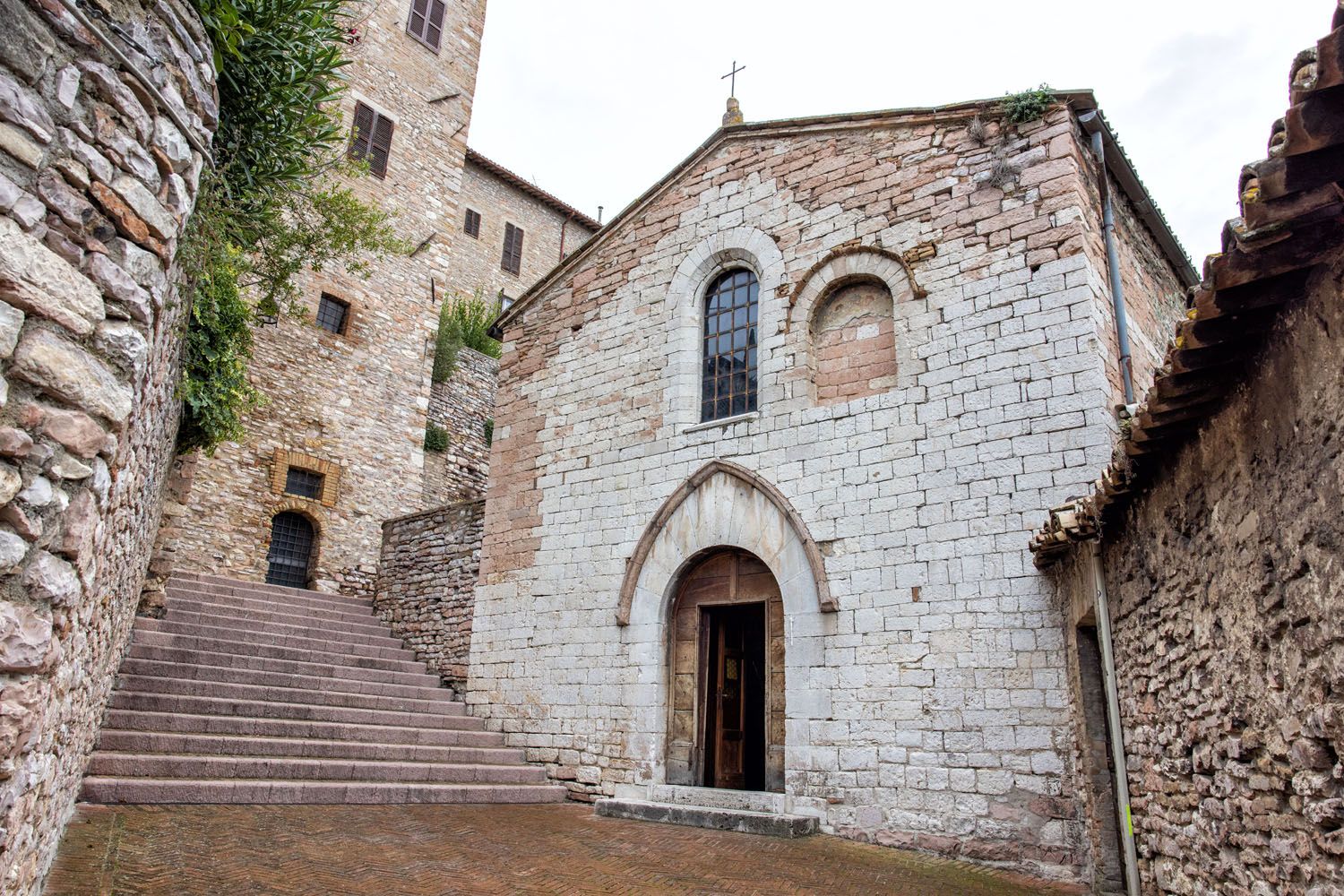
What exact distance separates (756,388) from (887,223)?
2224 mm

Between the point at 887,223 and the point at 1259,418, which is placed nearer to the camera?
the point at 1259,418

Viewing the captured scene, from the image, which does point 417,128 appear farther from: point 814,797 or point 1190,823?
point 1190,823

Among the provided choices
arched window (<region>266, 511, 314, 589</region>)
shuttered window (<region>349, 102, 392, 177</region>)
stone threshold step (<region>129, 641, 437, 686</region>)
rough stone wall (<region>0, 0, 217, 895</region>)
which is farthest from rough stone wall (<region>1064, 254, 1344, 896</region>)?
shuttered window (<region>349, 102, 392, 177</region>)

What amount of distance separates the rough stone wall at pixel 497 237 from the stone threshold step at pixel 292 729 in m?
17.6

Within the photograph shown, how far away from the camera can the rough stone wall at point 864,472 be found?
7086 mm

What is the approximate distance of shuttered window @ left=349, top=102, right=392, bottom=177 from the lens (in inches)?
725

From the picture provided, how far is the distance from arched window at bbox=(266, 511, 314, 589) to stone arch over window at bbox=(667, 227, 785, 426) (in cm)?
942

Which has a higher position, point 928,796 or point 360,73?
point 360,73

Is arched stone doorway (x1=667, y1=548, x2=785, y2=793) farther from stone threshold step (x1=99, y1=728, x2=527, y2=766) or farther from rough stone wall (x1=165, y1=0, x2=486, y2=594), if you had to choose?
rough stone wall (x1=165, y1=0, x2=486, y2=594)

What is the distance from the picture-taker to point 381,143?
18906 millimetres

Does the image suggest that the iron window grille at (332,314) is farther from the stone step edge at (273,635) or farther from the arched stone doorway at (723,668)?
the arched stone doorway at (723,668)

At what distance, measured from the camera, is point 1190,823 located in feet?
13.9

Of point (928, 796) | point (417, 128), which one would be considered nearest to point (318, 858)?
point (928, 796)

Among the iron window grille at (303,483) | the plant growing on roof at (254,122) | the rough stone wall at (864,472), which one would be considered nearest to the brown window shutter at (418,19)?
the iron window grille at (303,483)
